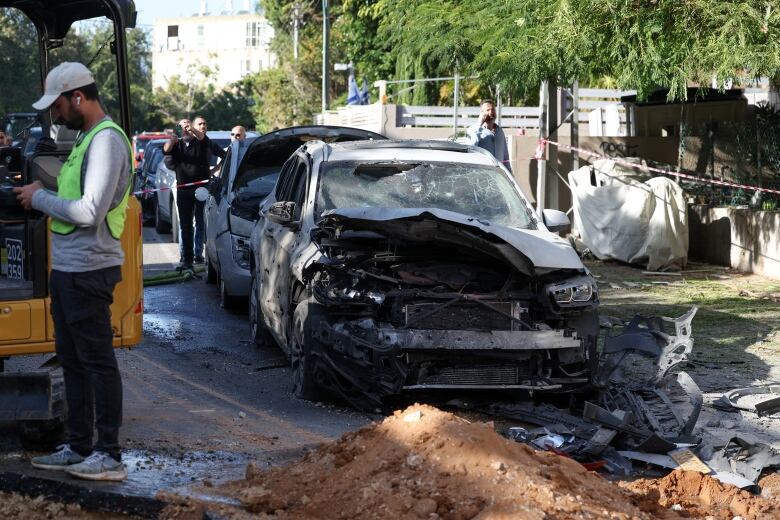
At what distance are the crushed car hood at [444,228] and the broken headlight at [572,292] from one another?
12 cm

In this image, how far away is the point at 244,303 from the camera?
13.4 meters

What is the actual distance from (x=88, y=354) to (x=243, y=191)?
759 cm

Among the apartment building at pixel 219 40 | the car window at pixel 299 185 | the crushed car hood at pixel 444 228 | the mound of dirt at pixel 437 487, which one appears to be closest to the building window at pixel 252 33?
the apartment building at pixel 219 40

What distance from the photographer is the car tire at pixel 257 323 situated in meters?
10.6

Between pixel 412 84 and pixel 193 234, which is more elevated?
pixel 412 84

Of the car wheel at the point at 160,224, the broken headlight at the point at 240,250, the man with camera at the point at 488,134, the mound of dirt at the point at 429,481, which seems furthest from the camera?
the car wheel at the point at 160,224

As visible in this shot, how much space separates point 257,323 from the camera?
10.7 m

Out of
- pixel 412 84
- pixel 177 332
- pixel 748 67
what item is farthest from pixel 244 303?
pixel 412 84

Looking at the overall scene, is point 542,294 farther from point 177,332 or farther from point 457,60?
point 457,60

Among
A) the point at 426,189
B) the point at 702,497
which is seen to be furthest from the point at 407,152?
the point at 702,497

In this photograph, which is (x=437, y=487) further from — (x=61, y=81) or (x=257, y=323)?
(x=257, y=323)

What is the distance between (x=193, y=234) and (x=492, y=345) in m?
9.86

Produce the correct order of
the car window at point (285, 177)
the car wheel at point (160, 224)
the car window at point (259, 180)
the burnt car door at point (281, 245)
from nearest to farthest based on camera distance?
the burnt car door at point (281, 245) → the car window at point (285, 177) → the car window at point (259, 180) → the car wheel at point (160, 224)

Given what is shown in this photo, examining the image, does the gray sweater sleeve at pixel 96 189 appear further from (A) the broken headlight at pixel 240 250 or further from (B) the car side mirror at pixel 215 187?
(B) the car side mirror at pixel 215 187
